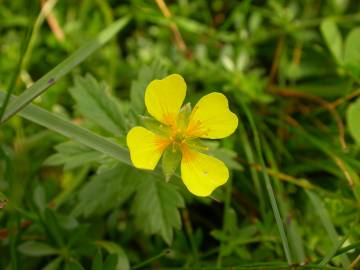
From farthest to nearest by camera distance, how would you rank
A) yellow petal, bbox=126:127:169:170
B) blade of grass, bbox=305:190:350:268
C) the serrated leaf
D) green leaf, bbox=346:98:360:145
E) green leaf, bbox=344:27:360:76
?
green leaf, bbox=344:27:360:76
green leaf, bbox=346:98:360:145
the serrated leaf
blade of grass, bbox=305:190:350:268
yellow petal, bbox=126:127:169:170

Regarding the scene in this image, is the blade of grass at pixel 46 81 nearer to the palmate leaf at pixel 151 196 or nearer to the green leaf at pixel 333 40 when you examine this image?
the palmate leaf at pixel 151 196

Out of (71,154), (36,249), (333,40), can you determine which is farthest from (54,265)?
(333,40)

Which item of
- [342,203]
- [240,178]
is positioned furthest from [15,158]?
[342,203]

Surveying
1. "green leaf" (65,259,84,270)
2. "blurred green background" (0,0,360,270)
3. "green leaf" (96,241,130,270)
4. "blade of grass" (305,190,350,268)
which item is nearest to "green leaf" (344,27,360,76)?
"blurred green background" (0,0,360,270)

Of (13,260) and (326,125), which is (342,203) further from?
(13,260)

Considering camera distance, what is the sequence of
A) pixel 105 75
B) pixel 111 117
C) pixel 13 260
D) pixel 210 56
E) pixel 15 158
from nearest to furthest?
1. pixel 13 260
2. pixel 111 117
3. pixel 15 158
4. pixel 105 75
5. pixel 210 56

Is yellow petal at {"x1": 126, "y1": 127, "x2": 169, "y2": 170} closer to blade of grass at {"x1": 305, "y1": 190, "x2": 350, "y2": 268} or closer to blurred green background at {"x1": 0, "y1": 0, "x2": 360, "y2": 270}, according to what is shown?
blurred green background at {"x1": 0, "y1": 0, "x2": 360, "y2": 270}
